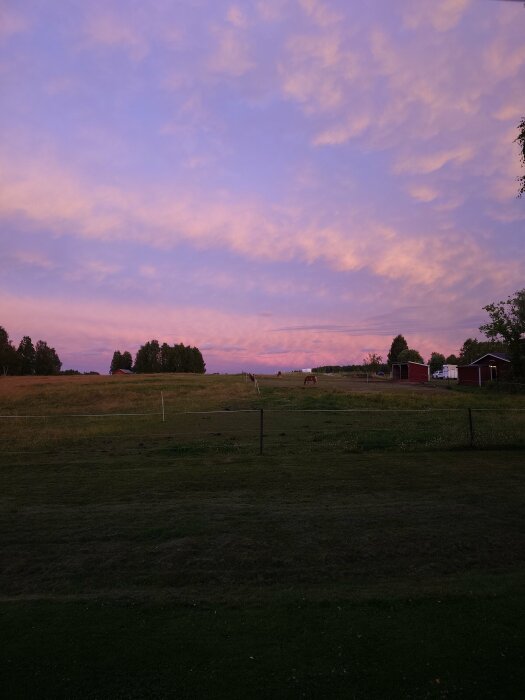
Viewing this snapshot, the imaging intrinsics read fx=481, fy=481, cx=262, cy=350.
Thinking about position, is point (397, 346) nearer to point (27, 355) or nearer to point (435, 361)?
point (435, 361)

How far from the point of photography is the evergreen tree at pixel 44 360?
13162cm

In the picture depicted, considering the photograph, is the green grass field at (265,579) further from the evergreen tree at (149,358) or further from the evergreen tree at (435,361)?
the evergreen tree at (149,358)

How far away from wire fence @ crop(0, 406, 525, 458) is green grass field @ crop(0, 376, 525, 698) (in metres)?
2.30

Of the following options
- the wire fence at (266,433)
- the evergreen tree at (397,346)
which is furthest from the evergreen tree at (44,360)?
the wire fence at (266,433)

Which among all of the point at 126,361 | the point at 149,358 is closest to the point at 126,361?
the point at 126,361

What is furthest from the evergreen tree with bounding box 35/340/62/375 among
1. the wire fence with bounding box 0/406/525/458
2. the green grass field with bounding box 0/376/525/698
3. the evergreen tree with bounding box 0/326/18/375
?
the green grass field with bounding box 0/376/525/698

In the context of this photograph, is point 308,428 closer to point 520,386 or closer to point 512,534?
point 512,534

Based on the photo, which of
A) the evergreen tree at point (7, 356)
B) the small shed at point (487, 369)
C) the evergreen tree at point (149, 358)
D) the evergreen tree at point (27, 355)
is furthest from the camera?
the evergreen tree at point (149, 358)

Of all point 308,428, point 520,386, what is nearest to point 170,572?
point 308,428

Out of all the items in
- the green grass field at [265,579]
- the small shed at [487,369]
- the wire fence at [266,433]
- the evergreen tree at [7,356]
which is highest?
the evergreen tree at [7,356]

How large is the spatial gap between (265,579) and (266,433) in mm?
12144

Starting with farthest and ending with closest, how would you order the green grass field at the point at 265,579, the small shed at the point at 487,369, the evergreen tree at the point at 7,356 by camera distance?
the evergreen tree at the point at 7,356 < the small shed at the point at 487,369 < the green grass field at the point at 265,579

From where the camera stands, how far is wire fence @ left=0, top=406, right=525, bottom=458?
13.5m

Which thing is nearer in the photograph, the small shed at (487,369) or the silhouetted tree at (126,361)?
the small shed at (487,369)
